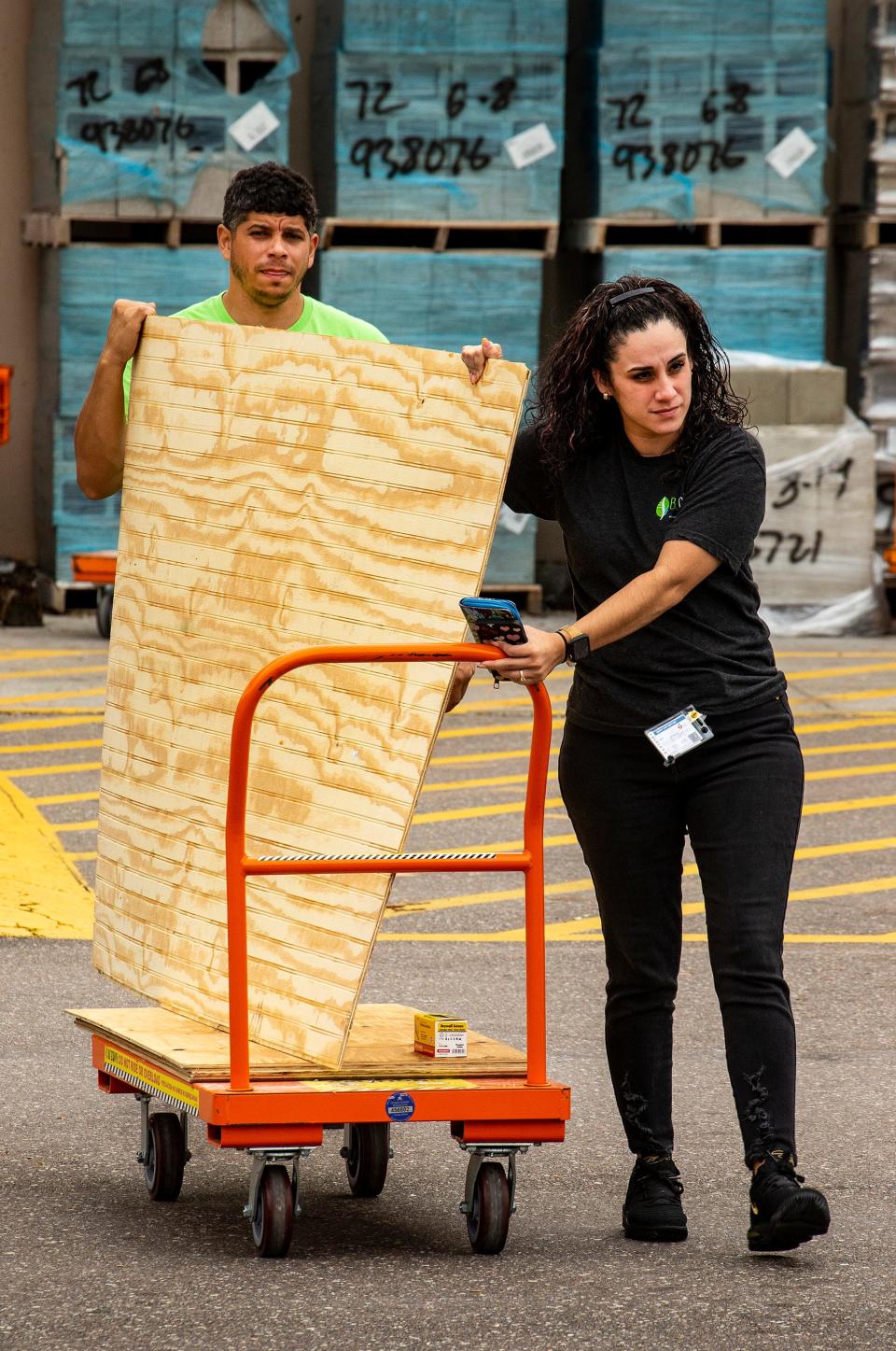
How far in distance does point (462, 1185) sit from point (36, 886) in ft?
11.0

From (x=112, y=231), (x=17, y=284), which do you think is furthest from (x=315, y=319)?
(x=17, y=284)

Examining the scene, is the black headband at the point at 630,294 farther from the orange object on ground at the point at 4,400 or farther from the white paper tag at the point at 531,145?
the white paper tag at the point at 531,145

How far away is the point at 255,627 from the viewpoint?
15.8ft

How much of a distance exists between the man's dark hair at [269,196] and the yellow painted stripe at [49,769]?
202 inches

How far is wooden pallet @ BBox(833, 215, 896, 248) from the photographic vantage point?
1465 cm

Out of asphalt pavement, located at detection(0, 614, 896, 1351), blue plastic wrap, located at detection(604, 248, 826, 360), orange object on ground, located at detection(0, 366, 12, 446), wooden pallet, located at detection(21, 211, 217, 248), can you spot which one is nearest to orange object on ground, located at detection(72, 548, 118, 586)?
orange object on ground, located at detection(0, 366, 12, 446)

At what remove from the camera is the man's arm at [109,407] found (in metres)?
4.95

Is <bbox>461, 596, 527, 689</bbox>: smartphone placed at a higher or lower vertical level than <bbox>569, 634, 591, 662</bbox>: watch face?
higher

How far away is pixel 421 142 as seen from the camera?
546 inches

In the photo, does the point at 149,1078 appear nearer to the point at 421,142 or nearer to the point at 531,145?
the point at 421,142

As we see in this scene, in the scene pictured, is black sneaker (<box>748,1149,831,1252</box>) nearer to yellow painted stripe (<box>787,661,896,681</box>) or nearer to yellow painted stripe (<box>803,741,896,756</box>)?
yellow painted stripe (<box>803,741,896,756</box>)

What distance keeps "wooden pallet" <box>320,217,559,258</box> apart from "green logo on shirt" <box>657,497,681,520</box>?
9.54 meters

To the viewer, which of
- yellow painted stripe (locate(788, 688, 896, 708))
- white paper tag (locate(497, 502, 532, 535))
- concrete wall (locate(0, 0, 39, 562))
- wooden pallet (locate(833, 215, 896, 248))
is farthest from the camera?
concrete wall (locate(0, 0, 39, 562))

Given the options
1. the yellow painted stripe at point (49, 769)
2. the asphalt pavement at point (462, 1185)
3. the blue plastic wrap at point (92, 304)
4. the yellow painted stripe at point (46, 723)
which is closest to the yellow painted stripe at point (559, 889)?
the asphalt pavement at point (462, 1185)
